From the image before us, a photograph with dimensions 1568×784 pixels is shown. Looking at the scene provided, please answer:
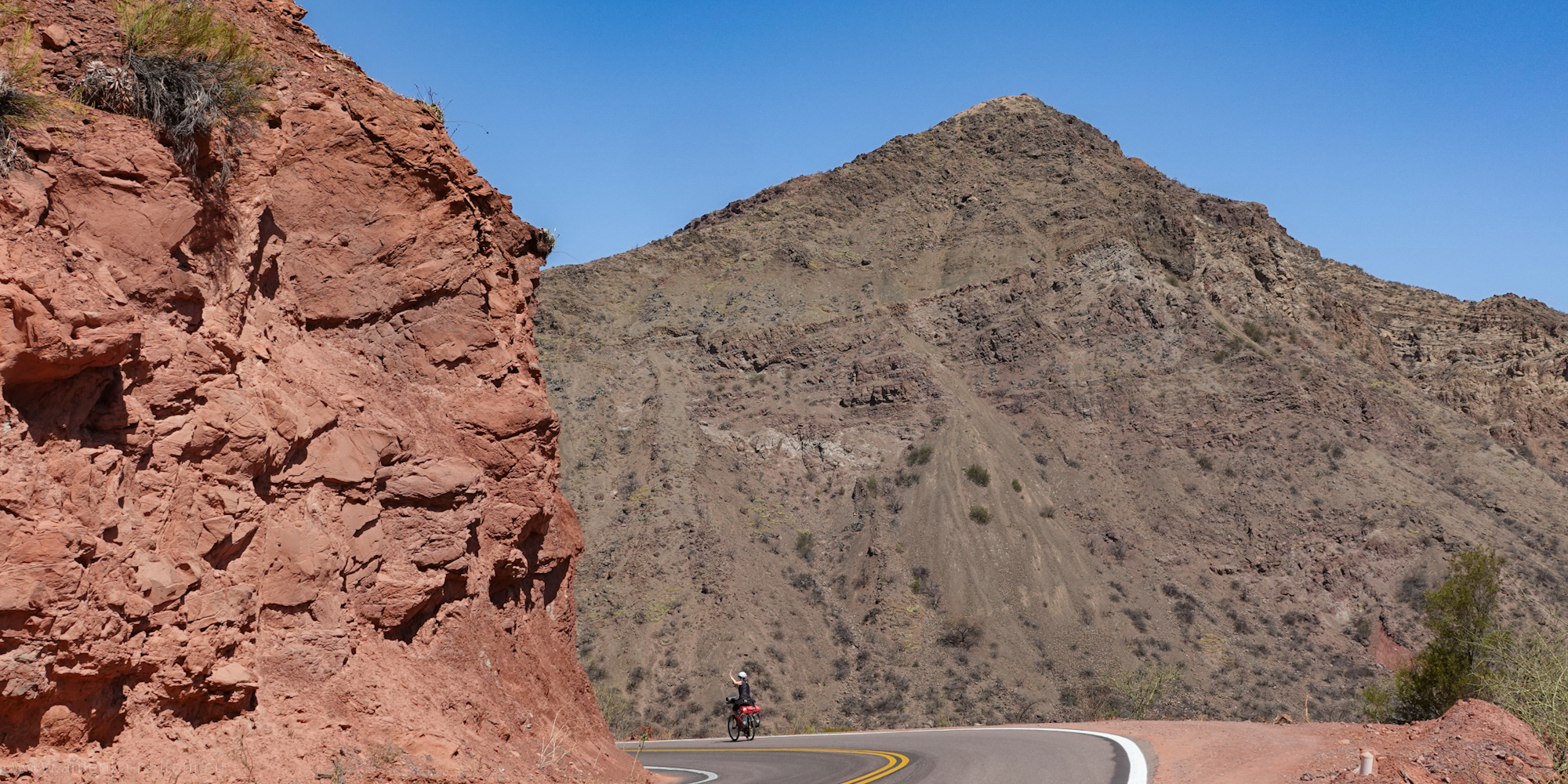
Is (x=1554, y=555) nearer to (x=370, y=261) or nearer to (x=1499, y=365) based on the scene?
(x=1499, y=365)

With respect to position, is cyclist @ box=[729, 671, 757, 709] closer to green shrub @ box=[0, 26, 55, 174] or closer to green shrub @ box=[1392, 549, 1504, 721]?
green shrub @ box=[1392, 549, 1504, 721]

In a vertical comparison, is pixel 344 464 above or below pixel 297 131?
below

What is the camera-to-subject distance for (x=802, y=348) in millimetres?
51969

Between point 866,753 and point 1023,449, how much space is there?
1244 inches

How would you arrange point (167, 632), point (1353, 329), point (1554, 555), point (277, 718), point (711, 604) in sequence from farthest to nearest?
point (1353, 329)
point (1554, 555)
point (711, 604)
point (277, 718)
point (167, 632)

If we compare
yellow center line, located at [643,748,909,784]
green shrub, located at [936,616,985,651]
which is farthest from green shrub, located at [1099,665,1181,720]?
yellow center line, located at [643,748,909,784]

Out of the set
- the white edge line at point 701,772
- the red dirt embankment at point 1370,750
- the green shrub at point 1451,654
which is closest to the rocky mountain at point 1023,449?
the green shrub at point 1451,654

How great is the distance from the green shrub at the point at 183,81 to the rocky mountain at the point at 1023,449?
2548 centimetres

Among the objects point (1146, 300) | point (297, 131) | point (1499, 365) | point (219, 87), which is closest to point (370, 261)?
point (297, 131)

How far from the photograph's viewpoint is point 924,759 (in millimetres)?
14375

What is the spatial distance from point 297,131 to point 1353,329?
198 ft

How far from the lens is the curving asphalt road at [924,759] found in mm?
12352

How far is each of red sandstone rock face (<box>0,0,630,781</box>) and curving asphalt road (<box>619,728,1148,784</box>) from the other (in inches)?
151

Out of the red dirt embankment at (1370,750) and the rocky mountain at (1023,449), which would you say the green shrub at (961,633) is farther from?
the red dirt embankment at (1370,750)
